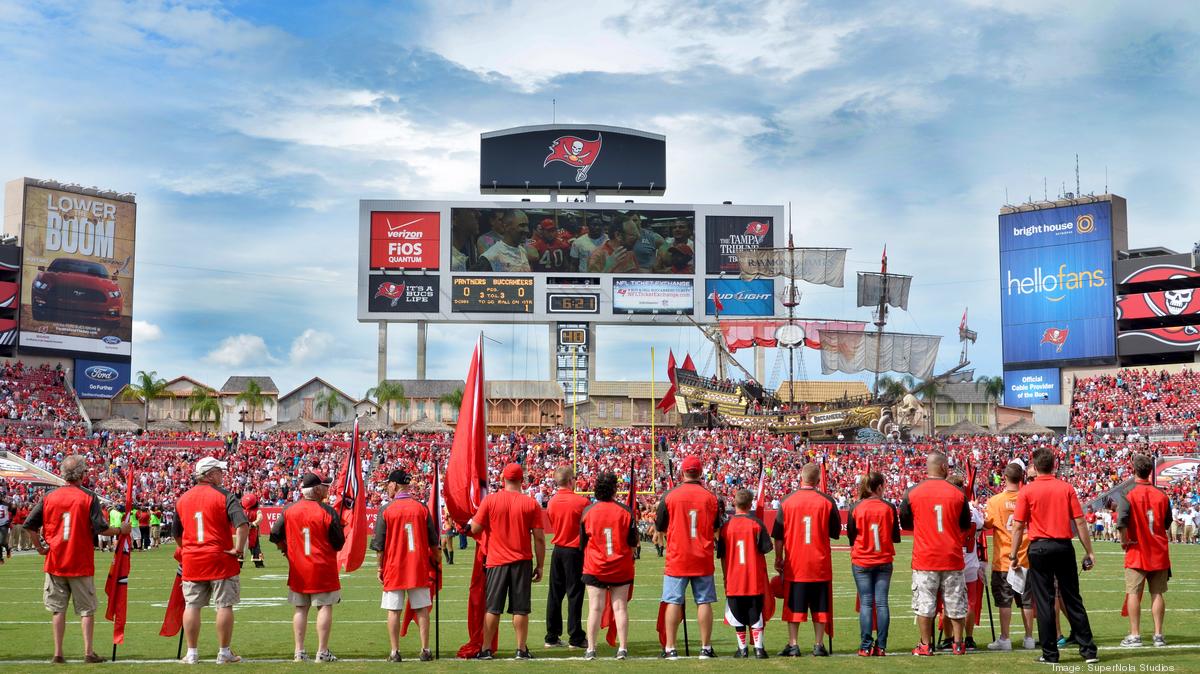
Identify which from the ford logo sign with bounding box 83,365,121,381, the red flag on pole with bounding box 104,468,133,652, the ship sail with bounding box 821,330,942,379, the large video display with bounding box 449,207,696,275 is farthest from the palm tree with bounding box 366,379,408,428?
the red flag on pole with bounding box 104,468,133,652

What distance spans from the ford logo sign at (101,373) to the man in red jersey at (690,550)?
70571mm

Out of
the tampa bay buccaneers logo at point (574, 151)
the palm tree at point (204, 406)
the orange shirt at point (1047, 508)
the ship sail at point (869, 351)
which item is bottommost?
the orange shirt at point (1047, 508)

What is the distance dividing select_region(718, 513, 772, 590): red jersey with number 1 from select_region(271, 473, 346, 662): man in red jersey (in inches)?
139

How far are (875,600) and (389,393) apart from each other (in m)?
73.2

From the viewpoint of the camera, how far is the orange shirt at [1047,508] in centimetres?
981

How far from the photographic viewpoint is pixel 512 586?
35.0ft

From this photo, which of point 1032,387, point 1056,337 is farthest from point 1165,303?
point 1032,387

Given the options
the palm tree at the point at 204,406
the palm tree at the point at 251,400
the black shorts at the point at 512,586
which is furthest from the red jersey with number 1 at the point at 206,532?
the palm tree at the point at 204,406

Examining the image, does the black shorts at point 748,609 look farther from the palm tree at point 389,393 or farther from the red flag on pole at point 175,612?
the palm tree at point 389,393

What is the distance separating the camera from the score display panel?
70812 mm

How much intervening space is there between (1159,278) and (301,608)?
235ft

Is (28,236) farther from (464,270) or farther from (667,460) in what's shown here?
(667,460)

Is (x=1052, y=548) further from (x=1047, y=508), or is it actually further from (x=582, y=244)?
(x=582, y=244)

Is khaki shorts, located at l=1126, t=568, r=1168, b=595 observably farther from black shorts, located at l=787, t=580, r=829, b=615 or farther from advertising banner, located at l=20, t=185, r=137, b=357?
advertising banner, located at l=20, t=185, r=137, b=357
